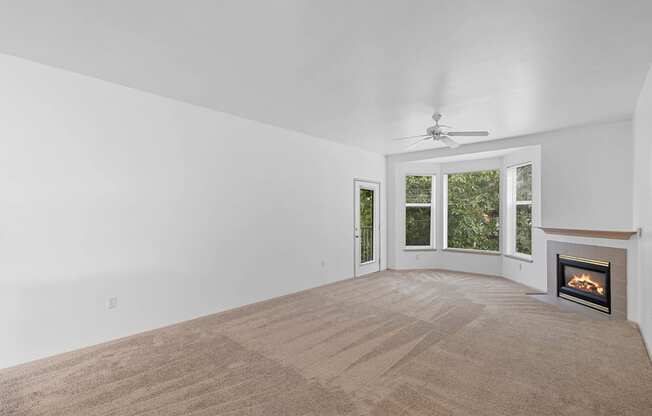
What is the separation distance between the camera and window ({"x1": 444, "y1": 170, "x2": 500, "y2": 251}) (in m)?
6.48

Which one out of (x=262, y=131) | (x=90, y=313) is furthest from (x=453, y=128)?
(x=90, y=313)

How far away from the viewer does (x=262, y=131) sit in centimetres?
464

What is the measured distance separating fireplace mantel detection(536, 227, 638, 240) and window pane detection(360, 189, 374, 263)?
2.99 metres

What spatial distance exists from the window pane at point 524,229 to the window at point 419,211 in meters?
1.67

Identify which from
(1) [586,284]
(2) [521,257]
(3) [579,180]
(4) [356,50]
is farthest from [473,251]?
(4) [356,50]

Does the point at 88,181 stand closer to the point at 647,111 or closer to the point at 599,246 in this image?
the point at 647,111

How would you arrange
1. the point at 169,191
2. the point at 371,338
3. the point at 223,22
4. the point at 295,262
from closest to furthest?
the point at 223,22 < the point at 371,338 < the point at 169,191 < the point at 295,262

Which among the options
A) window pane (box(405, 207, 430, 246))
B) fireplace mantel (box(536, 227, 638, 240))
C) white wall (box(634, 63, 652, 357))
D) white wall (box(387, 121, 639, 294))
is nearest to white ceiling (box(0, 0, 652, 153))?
white wall (box(634, 63, 652, 357))

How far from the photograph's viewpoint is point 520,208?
5957 millimetres

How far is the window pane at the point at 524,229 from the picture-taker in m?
5.70

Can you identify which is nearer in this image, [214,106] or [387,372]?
[387,372]

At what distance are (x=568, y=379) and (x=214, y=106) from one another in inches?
173

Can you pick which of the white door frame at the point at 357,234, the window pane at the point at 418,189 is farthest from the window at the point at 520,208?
the white door frame at the point at 357,234

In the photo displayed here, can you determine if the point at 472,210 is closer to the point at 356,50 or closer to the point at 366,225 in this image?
the point at 366,225
